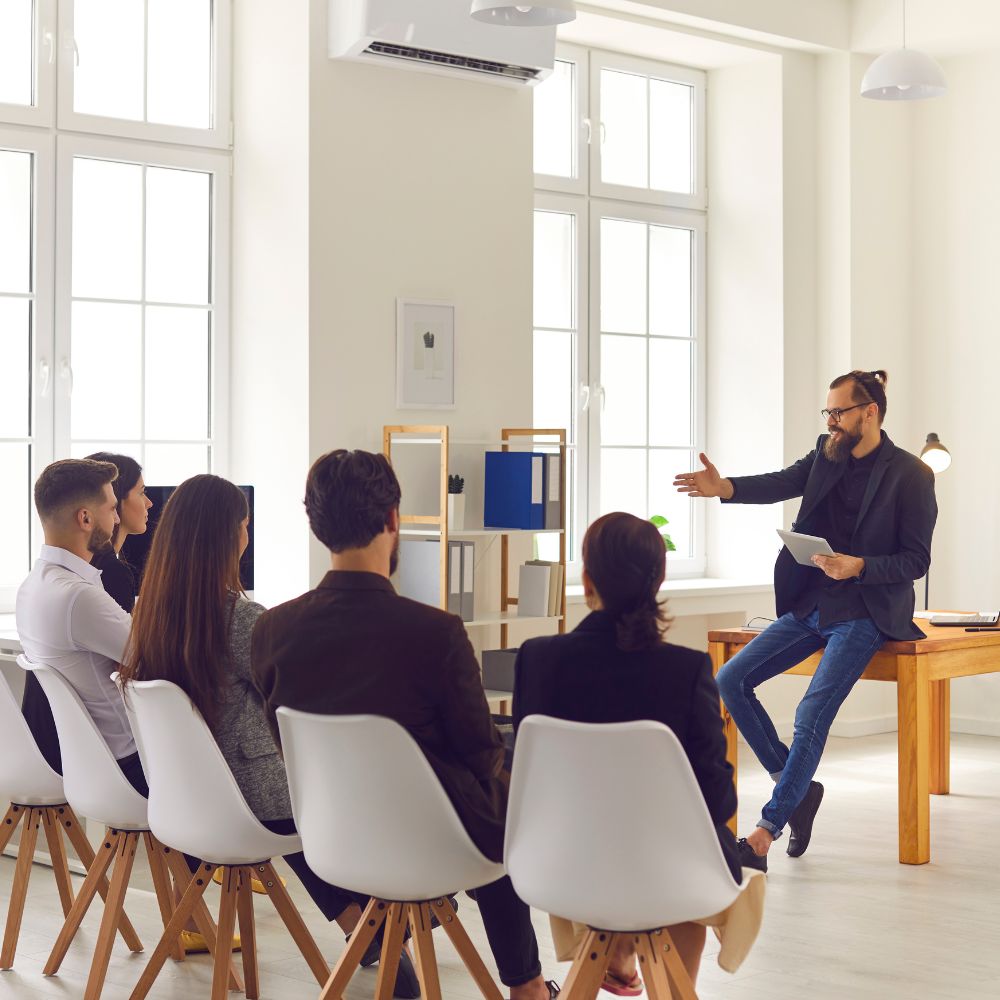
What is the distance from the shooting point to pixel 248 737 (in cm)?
320

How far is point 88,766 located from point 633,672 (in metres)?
1.44

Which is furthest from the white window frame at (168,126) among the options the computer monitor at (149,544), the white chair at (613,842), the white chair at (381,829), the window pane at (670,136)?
the white chair at (613,842)

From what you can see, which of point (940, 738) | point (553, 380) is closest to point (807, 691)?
point (940, 738)

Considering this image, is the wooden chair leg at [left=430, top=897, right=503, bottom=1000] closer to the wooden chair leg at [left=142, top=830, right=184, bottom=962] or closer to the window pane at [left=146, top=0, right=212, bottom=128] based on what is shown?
the wooden chair leg at [left=142, top=830, right=184, bottom=962]

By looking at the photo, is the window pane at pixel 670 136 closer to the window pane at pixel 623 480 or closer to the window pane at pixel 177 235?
the window pane at pixel 623 480

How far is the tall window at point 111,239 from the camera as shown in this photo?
17.9 feet

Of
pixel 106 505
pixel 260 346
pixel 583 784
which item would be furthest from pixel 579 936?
pixel 260 346

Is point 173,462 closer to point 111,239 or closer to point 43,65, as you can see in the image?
point 111,239

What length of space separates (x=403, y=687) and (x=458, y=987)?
1096mm

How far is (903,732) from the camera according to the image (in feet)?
15.4

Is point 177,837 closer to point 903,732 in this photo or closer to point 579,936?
point 579,936

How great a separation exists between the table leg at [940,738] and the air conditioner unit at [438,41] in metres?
2.88

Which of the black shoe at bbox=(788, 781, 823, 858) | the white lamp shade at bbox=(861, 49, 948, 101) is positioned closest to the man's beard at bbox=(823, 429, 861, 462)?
the black shoe at bbox=(788, 781, 823, 858)

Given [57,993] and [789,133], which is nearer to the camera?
[57,993]
